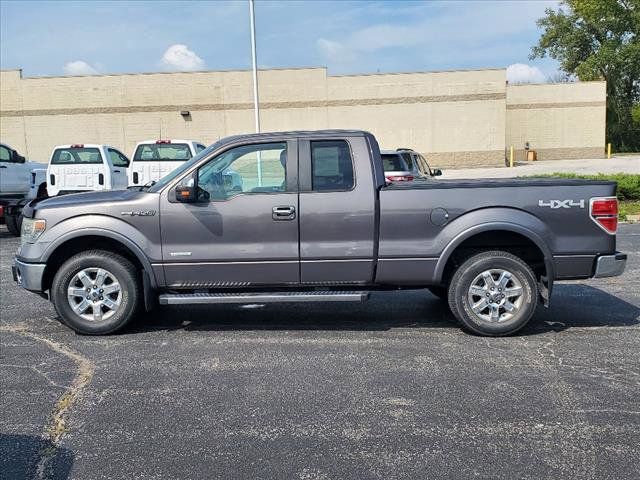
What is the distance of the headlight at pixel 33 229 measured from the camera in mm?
5758

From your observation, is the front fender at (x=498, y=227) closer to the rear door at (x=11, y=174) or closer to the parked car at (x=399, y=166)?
the parked car at (x=399, y=166)

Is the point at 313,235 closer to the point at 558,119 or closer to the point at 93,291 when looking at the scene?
the point at 93,291

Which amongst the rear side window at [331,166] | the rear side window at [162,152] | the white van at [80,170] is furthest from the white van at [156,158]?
the rear side window at [331,166]

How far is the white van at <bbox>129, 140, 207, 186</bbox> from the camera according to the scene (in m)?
16.1

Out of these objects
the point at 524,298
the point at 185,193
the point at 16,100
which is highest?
the point at 16,100

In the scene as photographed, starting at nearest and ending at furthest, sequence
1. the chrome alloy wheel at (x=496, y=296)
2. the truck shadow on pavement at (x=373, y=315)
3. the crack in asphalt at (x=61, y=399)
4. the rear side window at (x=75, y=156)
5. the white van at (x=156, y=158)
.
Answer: the crack in asphalt at (x=61, y=399)
the chrome alloy wheel at (x=496, y=296)
the truck shadow on pavement at (x=373, y=315)
the rear side window at (x=75, y=156)
the white van at (x=156, y=158)

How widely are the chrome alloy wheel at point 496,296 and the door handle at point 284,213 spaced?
1811 mm

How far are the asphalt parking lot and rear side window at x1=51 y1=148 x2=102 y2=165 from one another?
33.1 ft

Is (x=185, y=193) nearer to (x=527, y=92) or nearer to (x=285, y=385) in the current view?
(x=285, y=385)

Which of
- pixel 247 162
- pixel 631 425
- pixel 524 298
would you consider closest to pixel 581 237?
pixel 524 298

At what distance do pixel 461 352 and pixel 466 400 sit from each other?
3.56ft

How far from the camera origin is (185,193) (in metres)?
5.51

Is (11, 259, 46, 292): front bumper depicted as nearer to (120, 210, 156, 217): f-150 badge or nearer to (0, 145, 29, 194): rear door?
(120, 210, 156, 217): f-150 badge

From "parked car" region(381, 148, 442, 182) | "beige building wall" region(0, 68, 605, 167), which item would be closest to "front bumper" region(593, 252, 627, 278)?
"parked car" region(381, 148, 442, 182)
